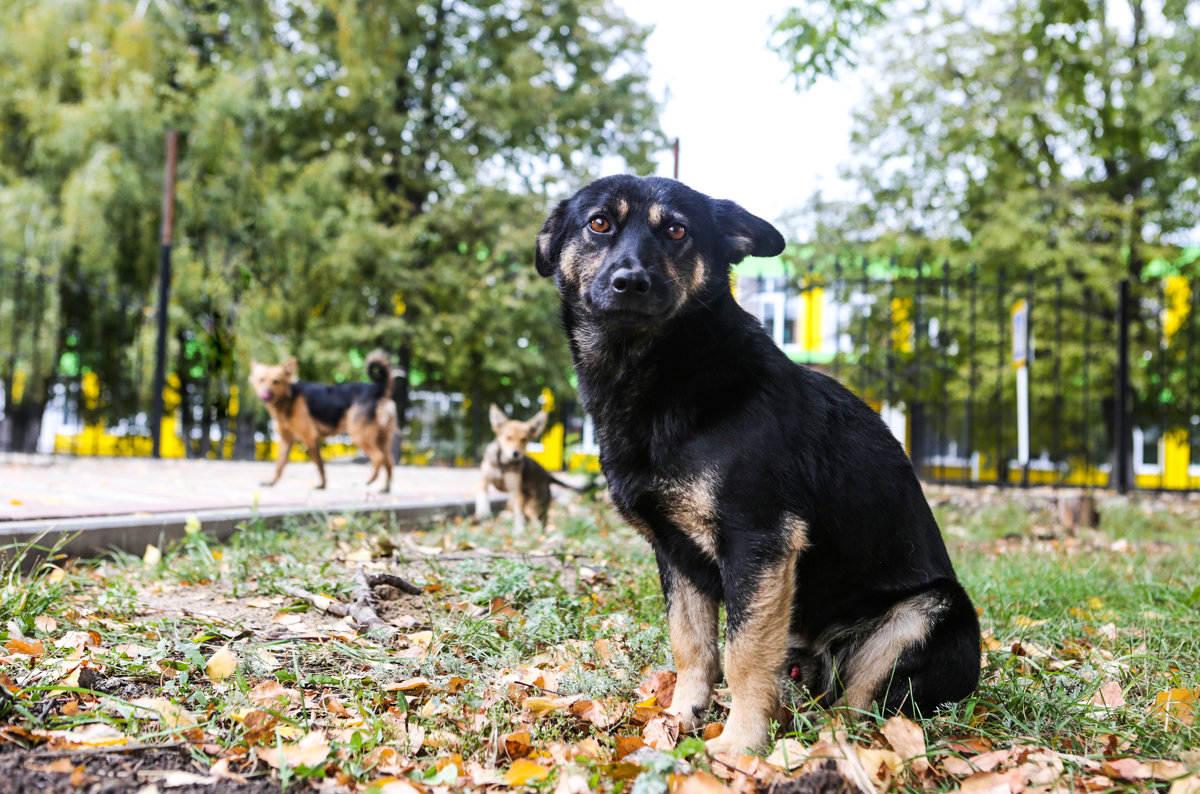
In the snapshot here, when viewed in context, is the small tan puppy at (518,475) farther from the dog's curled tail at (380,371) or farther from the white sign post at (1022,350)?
the white sign post at (1022,350)

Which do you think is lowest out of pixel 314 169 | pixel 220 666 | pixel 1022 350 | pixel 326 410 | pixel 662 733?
pixel 662 733

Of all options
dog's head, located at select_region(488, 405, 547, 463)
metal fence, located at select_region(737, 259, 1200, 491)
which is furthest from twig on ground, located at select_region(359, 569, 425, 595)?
metal fence, located at select_region(737, 259, 1200, 491)

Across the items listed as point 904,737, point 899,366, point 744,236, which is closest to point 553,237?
Result: point 744,236

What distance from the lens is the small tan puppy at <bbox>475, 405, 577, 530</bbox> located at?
249 inches

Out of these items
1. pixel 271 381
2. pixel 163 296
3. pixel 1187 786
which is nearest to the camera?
pixel 1187 786

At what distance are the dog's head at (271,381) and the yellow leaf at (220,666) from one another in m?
6.13

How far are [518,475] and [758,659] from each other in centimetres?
429

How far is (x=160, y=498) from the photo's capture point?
5.78 meters

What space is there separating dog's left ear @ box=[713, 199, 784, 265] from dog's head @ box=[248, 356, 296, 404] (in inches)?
260

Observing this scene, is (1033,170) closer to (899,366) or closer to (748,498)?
(899,366)

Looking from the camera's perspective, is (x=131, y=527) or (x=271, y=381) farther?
(x=271, y=381)

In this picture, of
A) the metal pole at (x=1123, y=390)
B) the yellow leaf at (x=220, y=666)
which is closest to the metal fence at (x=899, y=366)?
the metal pole at (x=1123, y=390)

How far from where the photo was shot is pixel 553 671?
8.82 ft

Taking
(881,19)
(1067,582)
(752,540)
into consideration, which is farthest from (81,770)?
(881,19)
